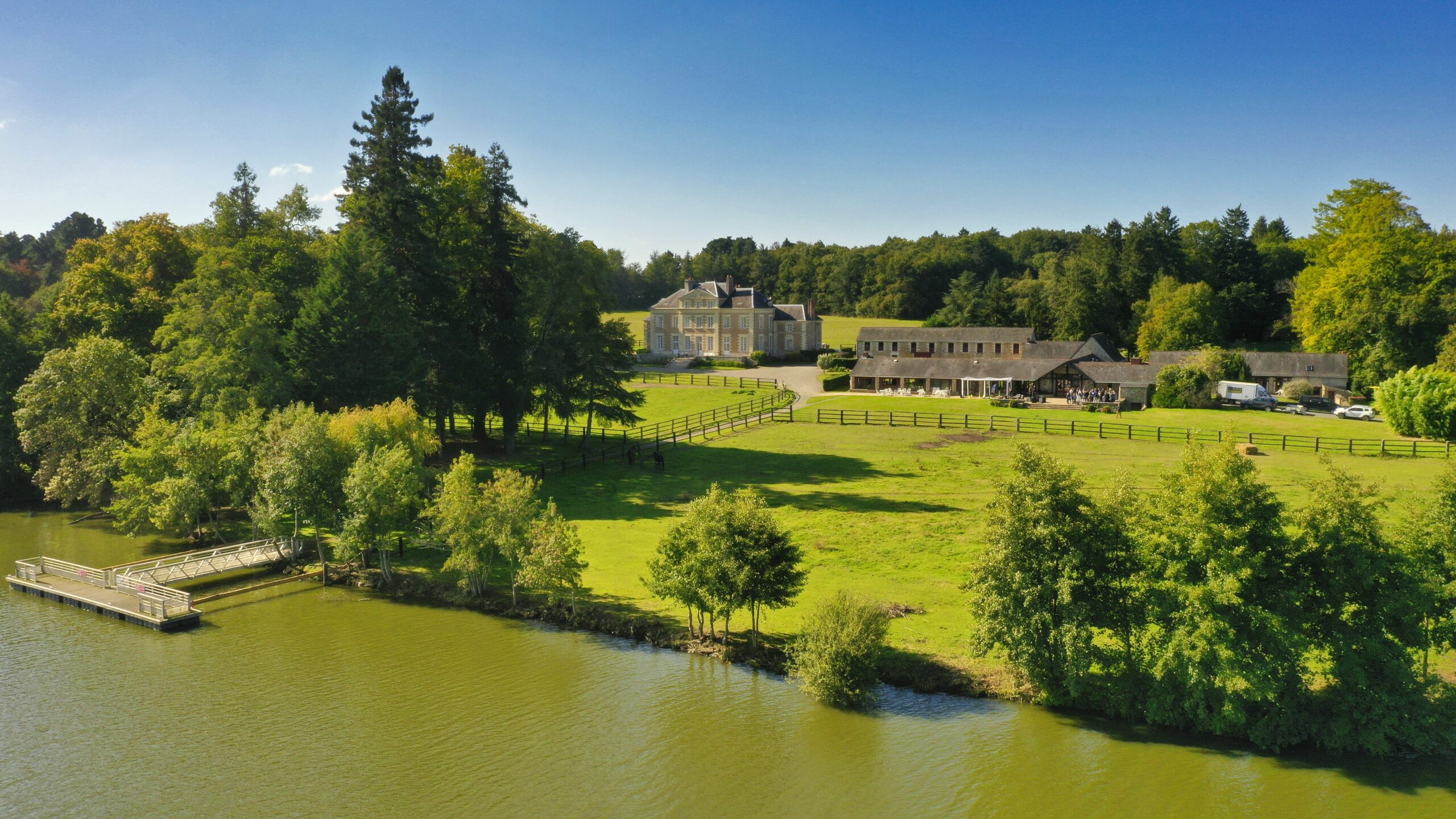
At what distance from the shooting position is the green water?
576 inches

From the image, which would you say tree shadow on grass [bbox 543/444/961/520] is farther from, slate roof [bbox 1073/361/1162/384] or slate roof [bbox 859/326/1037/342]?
slate roof [bbox 859/326/1037/342]

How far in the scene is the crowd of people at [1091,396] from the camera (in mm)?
59747

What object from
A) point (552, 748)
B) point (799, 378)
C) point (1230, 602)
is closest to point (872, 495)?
point (1230, 602)

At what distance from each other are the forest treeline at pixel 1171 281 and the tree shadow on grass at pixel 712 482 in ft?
132

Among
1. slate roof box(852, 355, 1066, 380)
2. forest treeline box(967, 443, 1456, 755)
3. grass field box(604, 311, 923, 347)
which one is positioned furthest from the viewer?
grass field box(604, 311, 923, 347)

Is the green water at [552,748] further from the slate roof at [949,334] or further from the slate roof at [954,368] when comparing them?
the slate roof at [949,334]

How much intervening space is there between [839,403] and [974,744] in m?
45.6

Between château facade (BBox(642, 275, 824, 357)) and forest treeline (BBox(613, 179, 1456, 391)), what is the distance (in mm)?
6480

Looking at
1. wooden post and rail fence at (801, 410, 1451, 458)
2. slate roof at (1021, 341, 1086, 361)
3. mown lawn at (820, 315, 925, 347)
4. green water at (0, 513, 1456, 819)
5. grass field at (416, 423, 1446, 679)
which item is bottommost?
green water at (0, 513, 1456, 819)

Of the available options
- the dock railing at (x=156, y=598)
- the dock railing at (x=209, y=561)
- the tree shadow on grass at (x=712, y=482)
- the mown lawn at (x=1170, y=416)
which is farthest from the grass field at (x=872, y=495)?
the dock railing at (x=156, y=598)

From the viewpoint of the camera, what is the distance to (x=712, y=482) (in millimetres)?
37750

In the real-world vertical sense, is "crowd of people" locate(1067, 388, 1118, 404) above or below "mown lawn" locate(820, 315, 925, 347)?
below

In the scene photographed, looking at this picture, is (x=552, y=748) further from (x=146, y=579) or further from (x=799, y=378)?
(x=799, y=378)

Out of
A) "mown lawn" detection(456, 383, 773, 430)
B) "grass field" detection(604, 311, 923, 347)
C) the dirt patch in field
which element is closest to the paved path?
"mown lawn" detection(456, 383, 773, 430)
